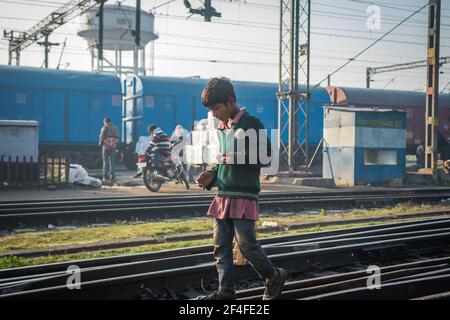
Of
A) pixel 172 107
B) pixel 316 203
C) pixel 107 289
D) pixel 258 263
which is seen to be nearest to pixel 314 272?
pixel 258 263

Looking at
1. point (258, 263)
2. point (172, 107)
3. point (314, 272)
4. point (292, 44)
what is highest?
point (292, 44)

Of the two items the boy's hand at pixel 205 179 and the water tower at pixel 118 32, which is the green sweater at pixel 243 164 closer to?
the boy's hand at pixel 205 179

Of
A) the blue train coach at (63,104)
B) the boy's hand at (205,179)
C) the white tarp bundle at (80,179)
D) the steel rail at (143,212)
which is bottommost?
the steel rail at (143,212)

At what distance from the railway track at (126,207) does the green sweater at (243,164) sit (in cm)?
546

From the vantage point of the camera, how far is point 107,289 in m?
3.99

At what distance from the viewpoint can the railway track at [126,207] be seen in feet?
27.2

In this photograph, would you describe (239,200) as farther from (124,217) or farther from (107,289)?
(124,217)

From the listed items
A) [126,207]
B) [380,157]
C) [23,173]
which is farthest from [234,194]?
[380,157]

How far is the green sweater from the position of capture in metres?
3.57

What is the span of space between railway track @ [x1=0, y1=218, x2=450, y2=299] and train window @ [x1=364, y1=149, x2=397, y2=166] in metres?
10.1

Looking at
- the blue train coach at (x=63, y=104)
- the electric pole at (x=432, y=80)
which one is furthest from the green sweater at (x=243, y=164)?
the blue train coach at (x=63, y=104)

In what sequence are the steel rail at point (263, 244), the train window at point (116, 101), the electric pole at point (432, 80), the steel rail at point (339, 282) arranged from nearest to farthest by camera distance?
the steel rail at point (339, 282)
the steel rail at point (263, 244)
the electric pole at point (432, 80)
the train window at point (116, 101)

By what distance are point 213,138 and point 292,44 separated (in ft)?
17.1

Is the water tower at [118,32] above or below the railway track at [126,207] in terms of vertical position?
above
